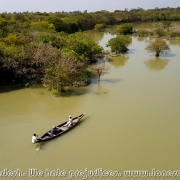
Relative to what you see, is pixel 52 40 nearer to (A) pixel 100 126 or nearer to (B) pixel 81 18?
(A) pixel 100 126

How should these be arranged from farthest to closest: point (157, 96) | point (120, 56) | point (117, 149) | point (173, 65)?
1. point (120, 56)
2. point (173, 65)
3. point (157, 96)
4. point (117, 149)

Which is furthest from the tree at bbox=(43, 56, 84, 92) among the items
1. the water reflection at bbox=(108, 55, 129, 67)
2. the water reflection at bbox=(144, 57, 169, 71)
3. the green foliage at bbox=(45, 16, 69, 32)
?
the green foliage at bbox=(45, 16, 69, 32)

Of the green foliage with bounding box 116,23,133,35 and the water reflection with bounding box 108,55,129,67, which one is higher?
the green foliage with bounding box 116,23,133,35

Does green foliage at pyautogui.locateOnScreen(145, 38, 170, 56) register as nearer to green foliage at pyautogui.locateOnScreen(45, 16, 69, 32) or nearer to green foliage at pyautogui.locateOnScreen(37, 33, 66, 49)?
green foliage at pyautogui.locateOnScreen(37, 33, 66, 49)

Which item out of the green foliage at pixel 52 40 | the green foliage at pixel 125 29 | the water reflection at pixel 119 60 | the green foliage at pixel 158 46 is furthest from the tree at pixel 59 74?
the green foliage at pixel 125 29

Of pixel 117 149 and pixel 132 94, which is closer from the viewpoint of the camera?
pixel 117 149

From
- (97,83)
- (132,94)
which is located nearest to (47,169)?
(132,94)

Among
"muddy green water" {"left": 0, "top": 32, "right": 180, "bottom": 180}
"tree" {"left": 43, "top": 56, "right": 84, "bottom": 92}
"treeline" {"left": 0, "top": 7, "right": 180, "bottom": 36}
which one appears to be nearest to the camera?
"muddy green water" {"left": 0, "top": 32, "right": 180, "bottom": 180}

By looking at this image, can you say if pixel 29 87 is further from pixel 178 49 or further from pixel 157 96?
pixel 178 49
